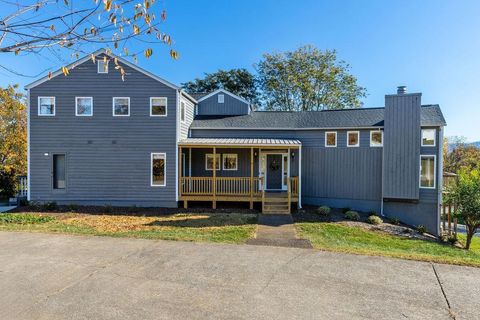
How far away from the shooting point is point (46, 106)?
14.8 m

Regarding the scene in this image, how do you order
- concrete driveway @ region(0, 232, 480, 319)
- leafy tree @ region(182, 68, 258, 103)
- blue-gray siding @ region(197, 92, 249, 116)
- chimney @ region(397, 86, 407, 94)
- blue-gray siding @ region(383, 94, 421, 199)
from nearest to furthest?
concrete driveway @ region(0, 232, 480, 319), blue-gray siding @ region(383, 94, 421, 199), chimney @ region(397, 86, 407, 94), blue-gray siding @ region(197, 92, 249, 116), leafy tree @ region(182, 68, 258, 103)

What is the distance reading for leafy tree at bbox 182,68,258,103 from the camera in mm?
39406

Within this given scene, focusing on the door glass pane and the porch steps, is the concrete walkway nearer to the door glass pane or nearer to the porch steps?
the porch steps

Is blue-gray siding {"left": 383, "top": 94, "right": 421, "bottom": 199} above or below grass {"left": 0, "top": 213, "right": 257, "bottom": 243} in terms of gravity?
above

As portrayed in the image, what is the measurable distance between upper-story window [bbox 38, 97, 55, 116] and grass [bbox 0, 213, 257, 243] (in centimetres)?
500

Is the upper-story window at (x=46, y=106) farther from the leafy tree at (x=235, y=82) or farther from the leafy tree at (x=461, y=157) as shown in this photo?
the leafy tree at (x=461, y=157)

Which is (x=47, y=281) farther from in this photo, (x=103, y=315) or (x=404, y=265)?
(x=404, y=265)

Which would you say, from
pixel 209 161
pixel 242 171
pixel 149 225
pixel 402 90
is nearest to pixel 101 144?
pixel 209 161

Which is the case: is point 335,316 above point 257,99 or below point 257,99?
below

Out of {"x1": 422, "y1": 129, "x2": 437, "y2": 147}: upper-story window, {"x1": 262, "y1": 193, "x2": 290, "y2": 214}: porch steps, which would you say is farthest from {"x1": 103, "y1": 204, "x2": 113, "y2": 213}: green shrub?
{"x1": 422, "y1": 129, "x2": 437, "y2": 147}: upper-story window

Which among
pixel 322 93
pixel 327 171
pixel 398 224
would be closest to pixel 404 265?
pixel 398 224

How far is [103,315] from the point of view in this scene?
13.6ft

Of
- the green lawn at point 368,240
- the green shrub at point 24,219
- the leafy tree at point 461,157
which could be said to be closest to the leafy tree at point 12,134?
the green shrub at point 24,219

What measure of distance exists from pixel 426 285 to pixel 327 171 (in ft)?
36.3
